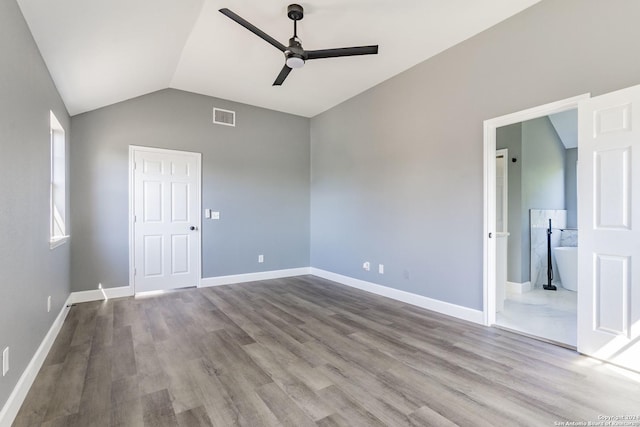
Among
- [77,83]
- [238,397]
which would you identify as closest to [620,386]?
[238,397]

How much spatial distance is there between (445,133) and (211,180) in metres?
3.60

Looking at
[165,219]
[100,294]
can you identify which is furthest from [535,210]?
[100,294]

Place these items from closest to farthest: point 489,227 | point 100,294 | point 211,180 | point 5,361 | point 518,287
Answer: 1. point 5,361
2. point 489,227
3. point 100,294
4. point 518,287
5. point 211,180

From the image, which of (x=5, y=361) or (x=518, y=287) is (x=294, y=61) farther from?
(x=518, y=287)

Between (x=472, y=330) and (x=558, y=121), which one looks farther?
(x=558, y=121)

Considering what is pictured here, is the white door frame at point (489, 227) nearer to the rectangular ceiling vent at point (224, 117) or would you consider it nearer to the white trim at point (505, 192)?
the white trim at point (505, 192)

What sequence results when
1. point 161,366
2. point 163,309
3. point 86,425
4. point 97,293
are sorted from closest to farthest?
point 86,425 < point 161,366 < point 163,309 < point 97,293

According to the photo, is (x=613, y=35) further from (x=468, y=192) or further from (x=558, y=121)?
(x=558, y=121)

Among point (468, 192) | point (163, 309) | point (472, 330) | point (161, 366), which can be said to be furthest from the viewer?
point (163, 309)

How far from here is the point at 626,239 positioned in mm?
2301

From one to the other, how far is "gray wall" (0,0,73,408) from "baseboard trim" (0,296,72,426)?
0.05 m

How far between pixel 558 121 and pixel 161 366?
646cm

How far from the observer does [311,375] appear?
7.45 ft

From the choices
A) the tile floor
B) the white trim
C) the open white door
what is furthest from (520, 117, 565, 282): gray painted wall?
the open white door
